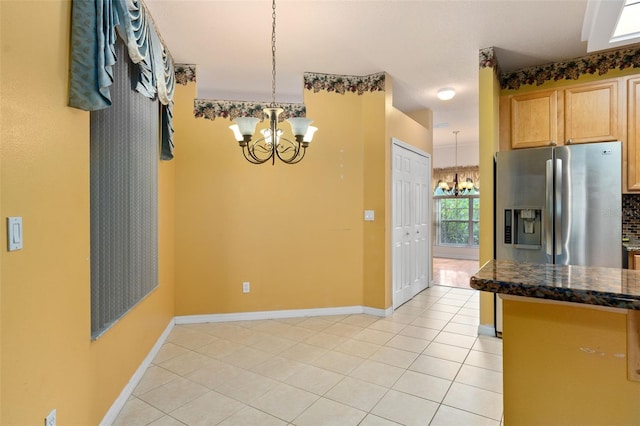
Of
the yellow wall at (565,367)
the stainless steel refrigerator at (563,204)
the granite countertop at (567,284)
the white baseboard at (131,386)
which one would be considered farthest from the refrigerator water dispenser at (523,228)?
the white baseboard at (131,386)

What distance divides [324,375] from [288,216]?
179 centimetres

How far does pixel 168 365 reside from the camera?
2.63m

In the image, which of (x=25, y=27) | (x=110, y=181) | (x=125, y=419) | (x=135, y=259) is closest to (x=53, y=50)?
(x=25, y=27)

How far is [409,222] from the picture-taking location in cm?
448

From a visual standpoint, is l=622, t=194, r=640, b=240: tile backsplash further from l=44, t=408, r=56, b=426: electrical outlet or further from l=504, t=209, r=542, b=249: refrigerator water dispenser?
l=44, t=408, r=56, b=426: electrical outlet

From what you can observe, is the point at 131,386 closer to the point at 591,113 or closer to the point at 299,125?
the point at 299,125

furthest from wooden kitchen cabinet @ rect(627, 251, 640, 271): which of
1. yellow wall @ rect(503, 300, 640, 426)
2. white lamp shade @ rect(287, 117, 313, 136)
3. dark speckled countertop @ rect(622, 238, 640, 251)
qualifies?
white lamp shade @ rect(287, 117, 313, 136)

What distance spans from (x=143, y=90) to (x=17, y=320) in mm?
1637

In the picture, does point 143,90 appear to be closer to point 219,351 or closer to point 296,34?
point 296,34

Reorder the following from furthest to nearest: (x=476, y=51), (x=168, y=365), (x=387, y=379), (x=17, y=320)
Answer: (x=476, y=51), (x=168, y=365), (x=387, y=379), (x=17, y=320)

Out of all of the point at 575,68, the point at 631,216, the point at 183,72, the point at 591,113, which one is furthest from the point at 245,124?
the point at 631,216

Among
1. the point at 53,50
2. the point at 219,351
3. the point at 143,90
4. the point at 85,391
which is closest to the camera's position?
the point at 53,50

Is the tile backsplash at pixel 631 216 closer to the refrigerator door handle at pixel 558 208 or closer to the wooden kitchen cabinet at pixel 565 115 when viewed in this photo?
the wooden kitchen cabinet at pixel 565 115

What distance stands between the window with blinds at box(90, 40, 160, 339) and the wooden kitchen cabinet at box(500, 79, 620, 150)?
351cm
